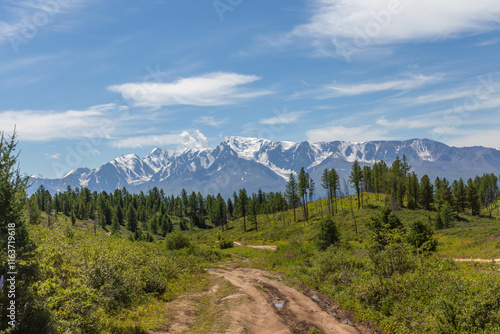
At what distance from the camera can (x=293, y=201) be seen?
401ft

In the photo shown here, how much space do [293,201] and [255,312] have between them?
4163 inches

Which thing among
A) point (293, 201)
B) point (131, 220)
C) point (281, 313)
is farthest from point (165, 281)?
point (131, 220)

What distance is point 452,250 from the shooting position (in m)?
37.4

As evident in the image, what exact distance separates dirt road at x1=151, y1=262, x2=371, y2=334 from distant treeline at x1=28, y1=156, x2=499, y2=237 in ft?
200

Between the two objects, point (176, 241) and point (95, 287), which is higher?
point (95, 287)

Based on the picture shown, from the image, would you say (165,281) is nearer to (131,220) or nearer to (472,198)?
(472,198)

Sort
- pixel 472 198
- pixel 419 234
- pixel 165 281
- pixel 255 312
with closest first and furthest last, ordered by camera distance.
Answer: pixel 255 312, pixel 165 281, pixel 419 234, pixel 472 198

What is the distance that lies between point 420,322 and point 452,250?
29953 mm

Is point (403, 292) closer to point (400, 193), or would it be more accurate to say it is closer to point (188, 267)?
point (188, 267)

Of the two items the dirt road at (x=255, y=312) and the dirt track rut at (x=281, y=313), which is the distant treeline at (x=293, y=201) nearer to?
the dirt road at (x=255, y=312)

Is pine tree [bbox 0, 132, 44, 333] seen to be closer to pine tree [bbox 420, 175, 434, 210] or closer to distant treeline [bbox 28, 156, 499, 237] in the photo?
distant treeline [bbox 28, 156, 499, 237]

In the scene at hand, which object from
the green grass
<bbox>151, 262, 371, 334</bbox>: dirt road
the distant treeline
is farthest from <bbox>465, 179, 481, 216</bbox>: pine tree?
the green grass

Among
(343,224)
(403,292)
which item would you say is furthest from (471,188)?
(403,292)

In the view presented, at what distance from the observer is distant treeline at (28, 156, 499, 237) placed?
342ft
